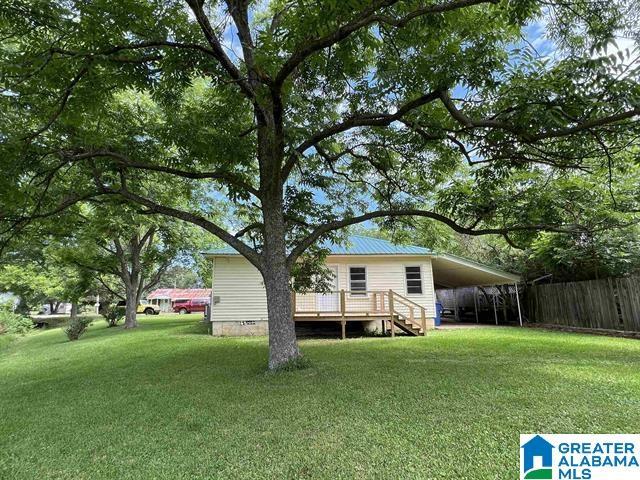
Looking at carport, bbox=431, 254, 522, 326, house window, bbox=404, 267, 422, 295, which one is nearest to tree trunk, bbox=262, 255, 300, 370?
carport, bbox=431, 254, 522, 326

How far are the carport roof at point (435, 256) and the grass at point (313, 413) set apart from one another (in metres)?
5.98

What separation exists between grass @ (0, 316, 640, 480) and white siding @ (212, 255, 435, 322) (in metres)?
5.34

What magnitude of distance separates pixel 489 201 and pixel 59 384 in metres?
8.68

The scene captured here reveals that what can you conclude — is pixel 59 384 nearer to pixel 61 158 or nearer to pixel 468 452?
pixel 61 158

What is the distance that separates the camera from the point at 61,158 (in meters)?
6.28

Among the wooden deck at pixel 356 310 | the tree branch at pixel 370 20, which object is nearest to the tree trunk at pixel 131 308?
the wooden deck at pixel 356 310

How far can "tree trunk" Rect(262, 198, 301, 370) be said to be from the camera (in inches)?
260

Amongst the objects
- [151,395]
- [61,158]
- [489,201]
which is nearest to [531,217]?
[489,201]

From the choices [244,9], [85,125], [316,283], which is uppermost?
[244,9]

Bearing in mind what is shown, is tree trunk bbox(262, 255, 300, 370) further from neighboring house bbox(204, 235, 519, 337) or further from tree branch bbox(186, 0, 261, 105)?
neighboring house bbox(204, 235, 519, 337)

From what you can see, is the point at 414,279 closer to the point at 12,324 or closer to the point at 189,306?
the point at 12,324

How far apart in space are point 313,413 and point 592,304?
11.6 meters

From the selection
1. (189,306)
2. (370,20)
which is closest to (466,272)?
(370,20)

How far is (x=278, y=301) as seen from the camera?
260 inches
